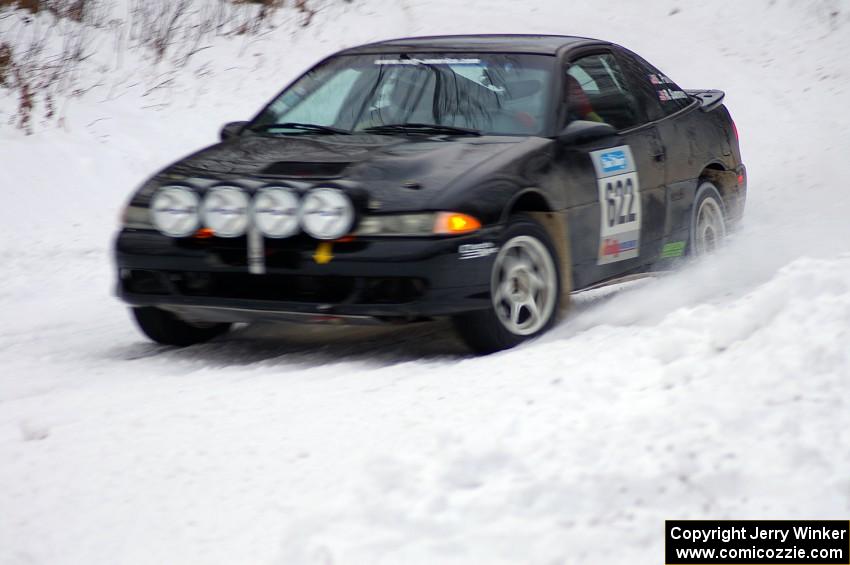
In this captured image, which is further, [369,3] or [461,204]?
[369,3]

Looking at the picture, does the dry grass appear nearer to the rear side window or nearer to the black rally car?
the black rally car

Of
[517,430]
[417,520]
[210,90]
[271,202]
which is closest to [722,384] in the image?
[517,430]

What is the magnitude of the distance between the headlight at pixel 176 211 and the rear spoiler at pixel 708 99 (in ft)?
12.0

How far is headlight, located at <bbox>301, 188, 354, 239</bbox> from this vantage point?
548cm

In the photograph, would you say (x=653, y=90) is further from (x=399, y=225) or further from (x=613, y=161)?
(x=399, y=225)

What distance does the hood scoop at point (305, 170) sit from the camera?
5664mm

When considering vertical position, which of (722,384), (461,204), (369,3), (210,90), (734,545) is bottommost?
(734,545)

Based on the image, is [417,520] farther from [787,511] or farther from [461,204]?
[461,204]

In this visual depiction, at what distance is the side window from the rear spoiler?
958 mm

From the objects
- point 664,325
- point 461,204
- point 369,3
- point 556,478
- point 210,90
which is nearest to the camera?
point 556,478

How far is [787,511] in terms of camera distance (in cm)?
364

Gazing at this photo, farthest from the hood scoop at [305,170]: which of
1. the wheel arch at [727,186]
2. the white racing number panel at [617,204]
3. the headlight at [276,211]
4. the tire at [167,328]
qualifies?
the wheel arch at [727,186]

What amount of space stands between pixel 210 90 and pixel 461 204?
8.39 meters

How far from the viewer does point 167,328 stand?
640cm
